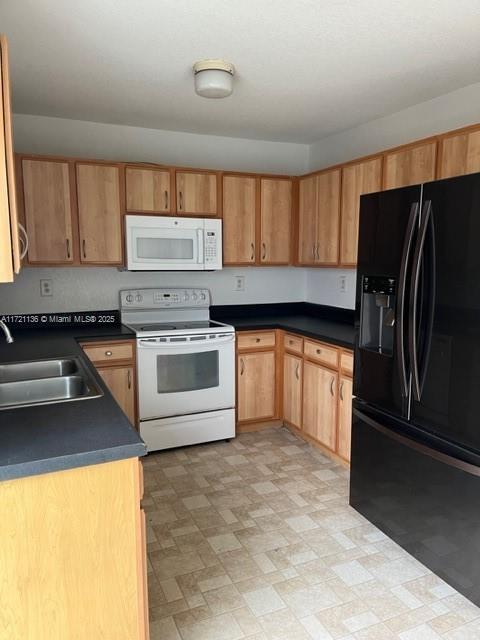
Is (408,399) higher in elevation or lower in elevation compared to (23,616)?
higher

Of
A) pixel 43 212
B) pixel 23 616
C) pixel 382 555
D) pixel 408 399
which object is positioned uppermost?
pixel 43 212

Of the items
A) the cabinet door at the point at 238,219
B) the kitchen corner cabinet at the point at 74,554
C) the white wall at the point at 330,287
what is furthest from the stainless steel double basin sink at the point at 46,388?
the white wall at the point at 330,287

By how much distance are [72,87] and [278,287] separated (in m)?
2.36

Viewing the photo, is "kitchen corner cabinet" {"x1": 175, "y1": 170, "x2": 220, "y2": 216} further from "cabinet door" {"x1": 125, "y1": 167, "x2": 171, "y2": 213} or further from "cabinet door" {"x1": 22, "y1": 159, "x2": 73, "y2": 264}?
"cabinet door" {"x1": 22, "y1": 159, "x2": 73, "y2": 264}

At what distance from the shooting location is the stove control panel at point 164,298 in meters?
3.74

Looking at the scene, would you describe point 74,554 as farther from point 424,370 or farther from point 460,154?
point 460,154

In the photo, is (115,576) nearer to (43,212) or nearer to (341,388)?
(341,388)

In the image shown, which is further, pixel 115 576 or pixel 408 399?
pixel 408 399

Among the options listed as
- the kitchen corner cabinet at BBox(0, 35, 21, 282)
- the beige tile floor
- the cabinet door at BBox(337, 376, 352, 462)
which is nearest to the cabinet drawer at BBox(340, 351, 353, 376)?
the cabinet door at BBox(337, 376, 352, 462)

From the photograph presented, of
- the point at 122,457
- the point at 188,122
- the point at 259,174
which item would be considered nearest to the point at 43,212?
the point at 188,122

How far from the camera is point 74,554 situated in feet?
4.35

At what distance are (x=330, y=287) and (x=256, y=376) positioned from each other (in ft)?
3.51

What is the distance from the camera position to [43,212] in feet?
10.6

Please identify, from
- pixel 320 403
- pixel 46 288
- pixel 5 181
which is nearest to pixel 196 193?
pixel 46 288
